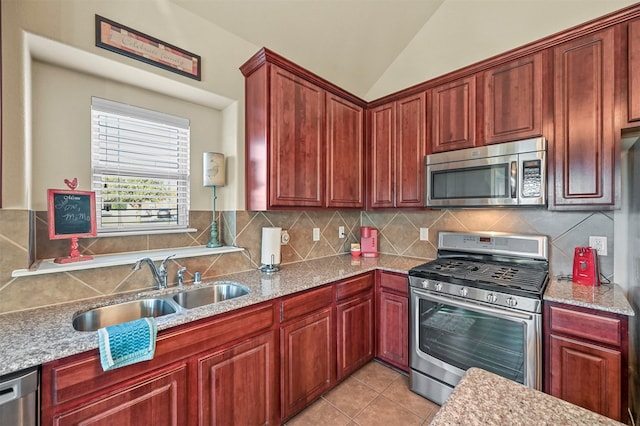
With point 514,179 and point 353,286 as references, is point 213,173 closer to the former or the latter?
point 353,286

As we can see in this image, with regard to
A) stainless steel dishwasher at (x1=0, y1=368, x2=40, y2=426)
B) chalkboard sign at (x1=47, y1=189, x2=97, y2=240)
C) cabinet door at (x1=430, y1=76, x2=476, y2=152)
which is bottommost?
stainless steel dishwasher at (x1=0, y1=368, x2=40, y2=426)

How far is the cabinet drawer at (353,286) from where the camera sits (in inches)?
83.5

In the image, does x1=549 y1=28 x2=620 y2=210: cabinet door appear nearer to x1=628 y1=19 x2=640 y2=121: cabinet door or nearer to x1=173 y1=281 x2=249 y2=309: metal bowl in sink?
x1=628 y1=19 x2=640 y2=121: cabinet door

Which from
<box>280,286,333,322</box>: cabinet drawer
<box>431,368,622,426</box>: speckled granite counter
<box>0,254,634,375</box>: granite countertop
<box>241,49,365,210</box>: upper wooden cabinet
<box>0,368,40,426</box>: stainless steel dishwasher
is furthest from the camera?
<box>241,49,365,210</box>: upper wooden cabinet

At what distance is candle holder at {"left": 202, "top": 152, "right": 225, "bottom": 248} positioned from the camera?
212 cm

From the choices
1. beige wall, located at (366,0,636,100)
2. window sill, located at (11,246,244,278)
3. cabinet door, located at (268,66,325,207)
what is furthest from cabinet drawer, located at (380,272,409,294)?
beige wall, located at (366,0,636,100)

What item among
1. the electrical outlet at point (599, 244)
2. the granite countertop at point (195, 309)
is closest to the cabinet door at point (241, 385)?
the granite countertop at point (195, 309)

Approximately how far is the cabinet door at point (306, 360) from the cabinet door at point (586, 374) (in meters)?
1.36

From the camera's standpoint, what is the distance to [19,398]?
92 cm

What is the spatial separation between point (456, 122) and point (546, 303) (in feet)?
4.72

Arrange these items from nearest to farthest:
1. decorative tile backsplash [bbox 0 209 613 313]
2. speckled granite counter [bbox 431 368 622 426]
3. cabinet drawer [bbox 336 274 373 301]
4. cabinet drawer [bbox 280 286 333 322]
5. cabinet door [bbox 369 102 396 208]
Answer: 1. speckled granite counter [bbox 431 368 622 426]
2. decorative tile backsplash [bbox 0 209 613 313]
3. cabinet drawer [bbox 280 286 333 322]
4. cabinet drawer [bbox 336 274 373 301]
5. cabinet door [bbox 369 102 396 208]

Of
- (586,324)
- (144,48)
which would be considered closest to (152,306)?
(144,48)

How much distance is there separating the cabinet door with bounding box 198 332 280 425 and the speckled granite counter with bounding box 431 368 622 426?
3.76ft

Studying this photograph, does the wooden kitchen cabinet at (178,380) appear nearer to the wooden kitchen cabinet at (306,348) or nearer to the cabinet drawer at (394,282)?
the wooden kitchen cabinet at (306,348)
